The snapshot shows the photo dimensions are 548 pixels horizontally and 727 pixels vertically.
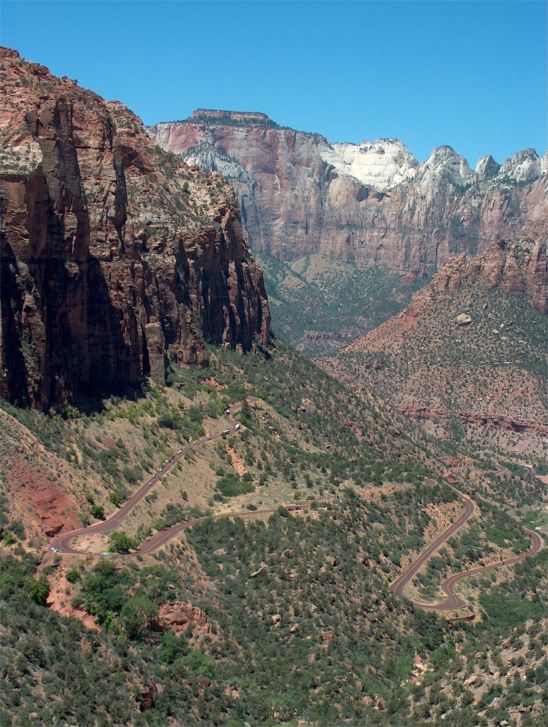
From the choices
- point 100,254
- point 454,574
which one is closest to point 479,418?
point 454,574

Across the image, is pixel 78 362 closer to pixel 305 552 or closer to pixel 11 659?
pixel 305 552

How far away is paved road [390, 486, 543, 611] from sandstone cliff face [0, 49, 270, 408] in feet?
96.7

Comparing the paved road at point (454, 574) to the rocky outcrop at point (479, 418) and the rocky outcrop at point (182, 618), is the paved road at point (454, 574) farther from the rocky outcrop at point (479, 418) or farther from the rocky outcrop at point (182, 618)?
the rocky outcrop at point (479, 418)

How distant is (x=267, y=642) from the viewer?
75.9m

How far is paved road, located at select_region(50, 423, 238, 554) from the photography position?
252 feet

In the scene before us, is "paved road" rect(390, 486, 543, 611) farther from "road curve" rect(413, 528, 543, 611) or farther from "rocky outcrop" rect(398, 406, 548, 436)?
"rocky outcrop" rect(398, 406, 548, 436)

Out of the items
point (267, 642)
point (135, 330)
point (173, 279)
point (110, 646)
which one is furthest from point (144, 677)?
point (173, 279)

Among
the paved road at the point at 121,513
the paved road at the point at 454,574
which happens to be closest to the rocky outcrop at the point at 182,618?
the paved road at the point at 121,513

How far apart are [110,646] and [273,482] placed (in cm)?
3901

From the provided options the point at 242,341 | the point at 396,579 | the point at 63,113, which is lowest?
the point at 396,579

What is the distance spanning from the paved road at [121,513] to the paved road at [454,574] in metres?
20.2

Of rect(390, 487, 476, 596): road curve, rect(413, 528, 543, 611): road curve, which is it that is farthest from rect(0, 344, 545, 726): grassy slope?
rect(413, 528, 543, 611): road curve

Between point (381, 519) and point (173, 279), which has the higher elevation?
point (173, 279)

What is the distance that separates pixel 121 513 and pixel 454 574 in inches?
1151
